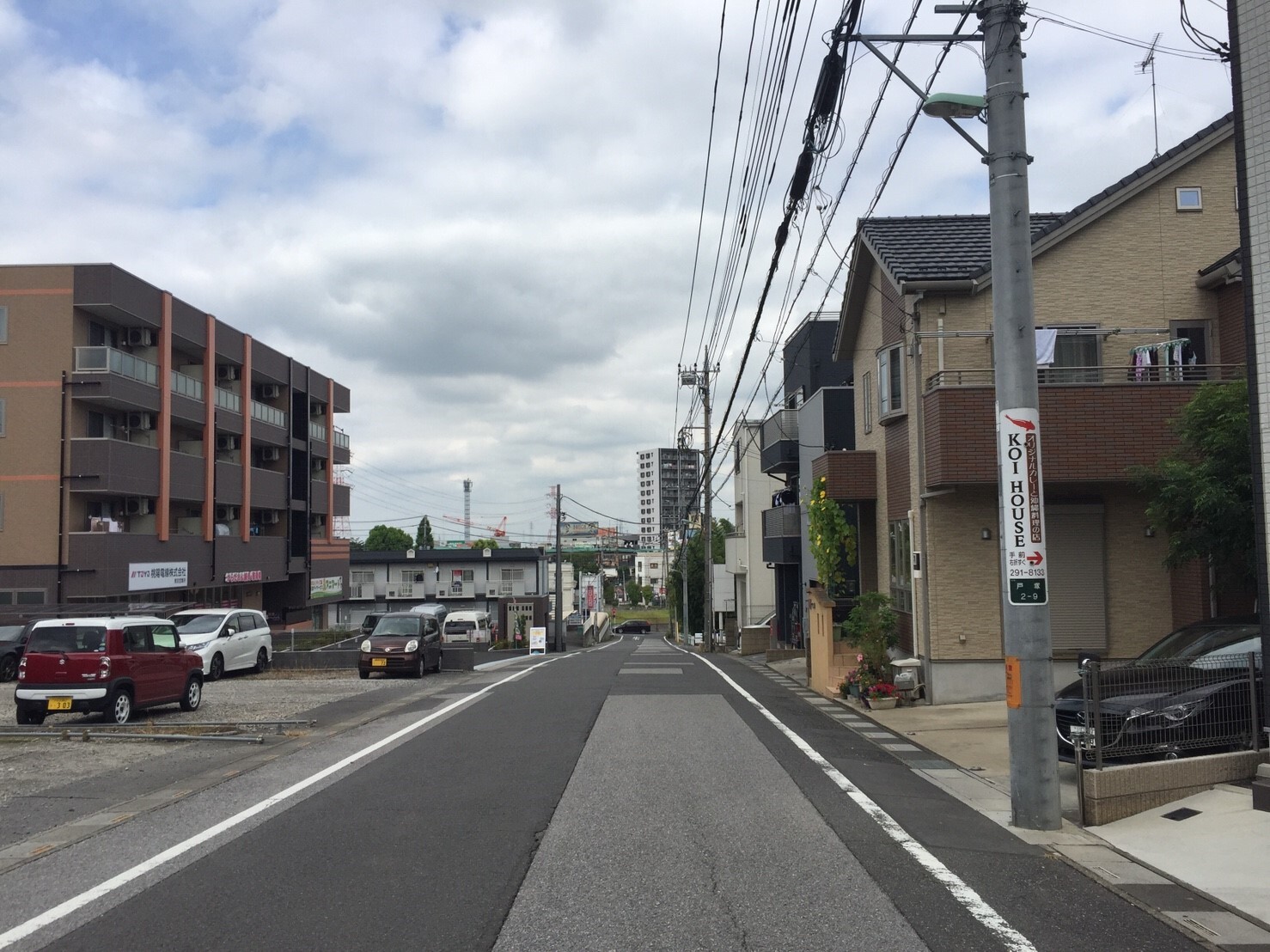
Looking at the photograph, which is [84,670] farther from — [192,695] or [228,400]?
[228,400]

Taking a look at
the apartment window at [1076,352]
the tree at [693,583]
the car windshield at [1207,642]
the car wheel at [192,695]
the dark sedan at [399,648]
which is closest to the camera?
the car windshield at [1207,642]

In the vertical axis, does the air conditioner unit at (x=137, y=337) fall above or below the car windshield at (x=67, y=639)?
above

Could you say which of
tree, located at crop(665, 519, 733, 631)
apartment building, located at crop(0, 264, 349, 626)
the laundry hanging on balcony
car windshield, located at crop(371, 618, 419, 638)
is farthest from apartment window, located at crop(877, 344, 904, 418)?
tree, located at crop(665, 519, 733, 631)

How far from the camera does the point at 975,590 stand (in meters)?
17.3

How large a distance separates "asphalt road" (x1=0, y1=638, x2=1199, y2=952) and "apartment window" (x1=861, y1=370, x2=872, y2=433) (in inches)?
461

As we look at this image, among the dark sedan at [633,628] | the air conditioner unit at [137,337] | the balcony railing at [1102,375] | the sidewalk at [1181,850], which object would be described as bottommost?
the dark sedan at [633,628]

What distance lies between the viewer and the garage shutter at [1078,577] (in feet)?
55.8

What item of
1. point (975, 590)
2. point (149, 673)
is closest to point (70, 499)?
point (149, 673)

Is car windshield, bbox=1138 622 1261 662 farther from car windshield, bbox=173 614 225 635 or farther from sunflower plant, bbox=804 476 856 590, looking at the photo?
car windshield, bbox=173 614 225 635

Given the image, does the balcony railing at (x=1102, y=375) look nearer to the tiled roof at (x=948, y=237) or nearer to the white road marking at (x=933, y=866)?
the tiled roof at (x=948, y=237)

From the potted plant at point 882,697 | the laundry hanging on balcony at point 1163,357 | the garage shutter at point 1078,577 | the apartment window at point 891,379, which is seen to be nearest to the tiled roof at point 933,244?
the apartment window at point 891,379

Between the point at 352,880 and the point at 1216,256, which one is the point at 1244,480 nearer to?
the point at 1216,256

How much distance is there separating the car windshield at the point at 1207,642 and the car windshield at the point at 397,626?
17830mm

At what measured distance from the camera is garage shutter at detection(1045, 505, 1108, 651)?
17000mm
